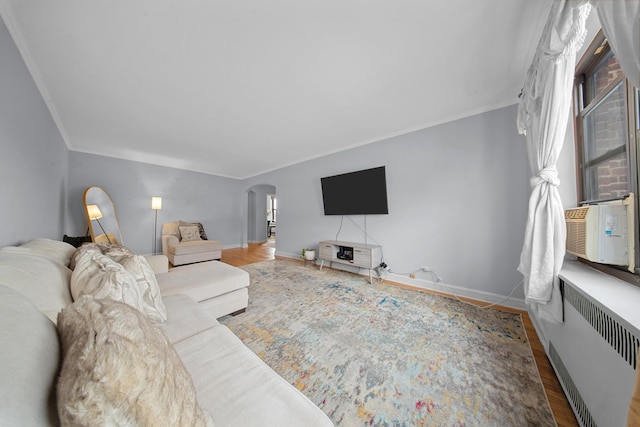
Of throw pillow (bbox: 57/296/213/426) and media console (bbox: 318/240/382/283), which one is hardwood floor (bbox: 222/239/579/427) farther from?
throw pillow (bbox: 57/296/213/426)

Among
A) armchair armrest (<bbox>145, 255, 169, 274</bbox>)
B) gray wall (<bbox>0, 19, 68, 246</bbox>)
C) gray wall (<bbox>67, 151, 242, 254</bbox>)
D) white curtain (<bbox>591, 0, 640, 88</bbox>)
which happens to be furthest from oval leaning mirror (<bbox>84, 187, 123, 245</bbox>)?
white curtain (<bbox>591, 0, 640, 88</bbox>)

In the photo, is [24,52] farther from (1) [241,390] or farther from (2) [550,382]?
(2) [550,382]

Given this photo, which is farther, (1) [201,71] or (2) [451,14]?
(1) [201,71]

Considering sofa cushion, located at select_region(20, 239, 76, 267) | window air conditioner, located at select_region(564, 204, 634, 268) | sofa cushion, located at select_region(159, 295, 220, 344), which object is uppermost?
window air conditioner, located at select_region(564, 204, 634, 268)

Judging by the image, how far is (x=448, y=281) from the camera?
105 inches

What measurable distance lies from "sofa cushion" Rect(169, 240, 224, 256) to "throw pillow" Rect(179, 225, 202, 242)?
0.68 feet

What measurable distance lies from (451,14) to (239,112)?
2.22 meters

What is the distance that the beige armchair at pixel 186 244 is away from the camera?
4.09 metres

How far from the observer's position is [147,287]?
1.22 meters

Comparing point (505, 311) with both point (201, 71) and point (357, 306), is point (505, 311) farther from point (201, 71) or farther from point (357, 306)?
point (201, 71)

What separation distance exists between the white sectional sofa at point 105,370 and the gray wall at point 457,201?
8.59ft

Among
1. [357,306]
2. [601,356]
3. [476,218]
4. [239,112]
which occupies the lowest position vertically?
[357,306]

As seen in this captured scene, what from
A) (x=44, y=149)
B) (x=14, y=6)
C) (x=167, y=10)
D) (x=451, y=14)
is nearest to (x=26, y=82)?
(x=14, y=6)

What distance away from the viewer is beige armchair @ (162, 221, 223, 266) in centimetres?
409
